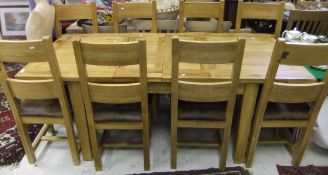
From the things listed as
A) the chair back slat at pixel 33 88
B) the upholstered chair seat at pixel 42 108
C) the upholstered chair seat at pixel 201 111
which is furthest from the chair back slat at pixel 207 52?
the upholstered chair seat at pixel 42 108

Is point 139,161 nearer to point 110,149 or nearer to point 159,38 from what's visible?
point 110,149

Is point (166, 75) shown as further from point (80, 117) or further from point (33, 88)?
point (33, 88)

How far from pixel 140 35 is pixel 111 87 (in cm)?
84

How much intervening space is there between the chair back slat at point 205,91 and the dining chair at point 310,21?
4.47 feet

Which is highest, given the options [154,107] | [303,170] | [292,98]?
[292,98]

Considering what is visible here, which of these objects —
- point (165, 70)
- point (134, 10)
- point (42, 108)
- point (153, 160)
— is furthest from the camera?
point (134, 10)

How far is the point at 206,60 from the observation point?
57.9 inches

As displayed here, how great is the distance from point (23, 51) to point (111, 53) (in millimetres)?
492

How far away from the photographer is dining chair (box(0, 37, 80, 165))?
1.50 meters

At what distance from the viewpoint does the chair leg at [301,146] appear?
1834 mm

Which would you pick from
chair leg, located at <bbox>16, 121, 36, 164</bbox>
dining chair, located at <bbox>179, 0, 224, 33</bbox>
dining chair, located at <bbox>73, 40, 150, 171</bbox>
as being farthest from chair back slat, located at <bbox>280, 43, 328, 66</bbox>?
chair leg, located at <bbox>16, 121, 36, 164</bbox>

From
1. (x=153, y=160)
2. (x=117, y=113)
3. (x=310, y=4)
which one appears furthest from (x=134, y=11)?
(x=310, y=4)

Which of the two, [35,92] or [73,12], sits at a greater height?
[73,12]

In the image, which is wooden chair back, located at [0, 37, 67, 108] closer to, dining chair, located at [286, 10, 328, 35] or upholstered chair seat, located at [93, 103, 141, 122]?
upholstered chair seat, located at [93, 103, 141, 122]
